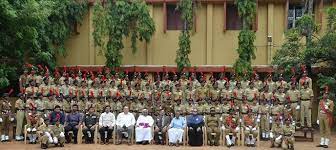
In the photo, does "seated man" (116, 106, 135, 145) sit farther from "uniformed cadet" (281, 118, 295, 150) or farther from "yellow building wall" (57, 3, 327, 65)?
"yellow building wall" (57, 3, 327, 65)

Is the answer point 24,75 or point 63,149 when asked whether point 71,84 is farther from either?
point 63,149

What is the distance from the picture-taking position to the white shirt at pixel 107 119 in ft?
63.1

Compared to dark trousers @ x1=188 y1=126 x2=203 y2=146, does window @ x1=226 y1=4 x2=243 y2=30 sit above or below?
above

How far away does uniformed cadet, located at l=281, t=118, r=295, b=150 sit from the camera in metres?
17.9

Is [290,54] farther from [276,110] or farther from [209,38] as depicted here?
[209,38]

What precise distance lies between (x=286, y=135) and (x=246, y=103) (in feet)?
8.53

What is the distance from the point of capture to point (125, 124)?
1931 centimetres

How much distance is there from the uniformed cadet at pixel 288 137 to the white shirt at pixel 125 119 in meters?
5.03

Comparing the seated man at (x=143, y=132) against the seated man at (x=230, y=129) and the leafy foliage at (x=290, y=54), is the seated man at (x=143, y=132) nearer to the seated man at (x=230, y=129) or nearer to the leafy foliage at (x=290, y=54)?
the seated man at (x=230, y=129)

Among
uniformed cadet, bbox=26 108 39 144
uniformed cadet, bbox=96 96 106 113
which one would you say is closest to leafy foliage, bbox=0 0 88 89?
uniformed cadet, bbox=26 108 39 144

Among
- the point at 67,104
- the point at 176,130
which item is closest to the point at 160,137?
the point at 176,130

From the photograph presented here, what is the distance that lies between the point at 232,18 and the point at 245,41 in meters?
2.09

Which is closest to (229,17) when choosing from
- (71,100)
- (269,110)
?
(269,110)

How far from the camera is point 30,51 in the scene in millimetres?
23531
